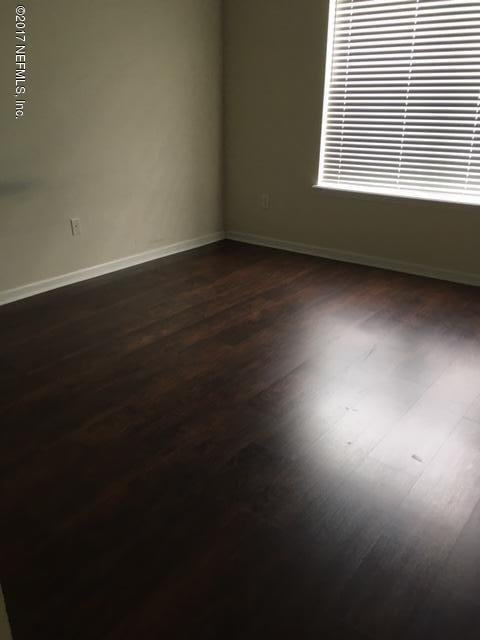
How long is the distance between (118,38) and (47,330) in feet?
6.96

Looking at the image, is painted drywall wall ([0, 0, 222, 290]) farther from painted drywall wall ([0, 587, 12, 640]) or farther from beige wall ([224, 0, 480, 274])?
painted drywall wall ([0, 587, 12, 640])

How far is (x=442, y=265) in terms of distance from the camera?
387cm

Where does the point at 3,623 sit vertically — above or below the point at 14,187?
below

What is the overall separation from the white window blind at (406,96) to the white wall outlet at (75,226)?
2.09 metres

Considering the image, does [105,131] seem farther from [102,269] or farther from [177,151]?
[102,269]

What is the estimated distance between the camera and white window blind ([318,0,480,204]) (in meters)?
3.44

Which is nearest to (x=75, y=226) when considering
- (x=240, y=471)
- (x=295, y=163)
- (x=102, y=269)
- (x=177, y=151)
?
(x=102, y=269)

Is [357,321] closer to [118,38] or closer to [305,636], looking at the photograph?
[305,636]

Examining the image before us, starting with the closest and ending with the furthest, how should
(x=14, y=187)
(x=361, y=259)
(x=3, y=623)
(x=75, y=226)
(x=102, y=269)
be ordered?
(x=3, y=623)
(x=14, y=187)
(x=75, y=226)
(x=102, y=269)
(x=361, y=259)

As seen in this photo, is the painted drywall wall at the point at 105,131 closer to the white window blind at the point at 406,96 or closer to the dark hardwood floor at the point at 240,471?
the dark hardwood floor at the point at 240,471

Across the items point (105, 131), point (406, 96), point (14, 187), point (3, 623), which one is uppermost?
point (406, 96)

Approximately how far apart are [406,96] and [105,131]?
2185 mm

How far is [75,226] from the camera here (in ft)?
12.1

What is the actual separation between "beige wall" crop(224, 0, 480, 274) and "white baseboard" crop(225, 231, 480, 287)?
0.04 m
